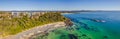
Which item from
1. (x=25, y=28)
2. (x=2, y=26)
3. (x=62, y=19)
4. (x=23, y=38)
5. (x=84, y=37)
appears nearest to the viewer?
(x=23, y=38)

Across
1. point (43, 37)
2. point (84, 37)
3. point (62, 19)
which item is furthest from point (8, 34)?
point (62, 19)

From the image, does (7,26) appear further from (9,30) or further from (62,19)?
(62,19)

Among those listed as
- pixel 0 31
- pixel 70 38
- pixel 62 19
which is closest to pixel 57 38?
pixel 70 38

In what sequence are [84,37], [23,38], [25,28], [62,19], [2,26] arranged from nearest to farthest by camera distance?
[23,38], [84,37], [2,26], [25,28], [62,19]

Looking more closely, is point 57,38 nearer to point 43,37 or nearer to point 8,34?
point 43,37

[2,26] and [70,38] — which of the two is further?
[2,26]

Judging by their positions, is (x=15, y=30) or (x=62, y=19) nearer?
(x=15, y=30)

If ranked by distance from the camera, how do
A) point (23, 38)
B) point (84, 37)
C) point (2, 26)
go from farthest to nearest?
point (2, 26)
point (84, 37)
point (23, 38)

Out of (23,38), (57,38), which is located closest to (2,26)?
(23,38)

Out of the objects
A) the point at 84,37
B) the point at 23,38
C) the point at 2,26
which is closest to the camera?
the point at 23,38
